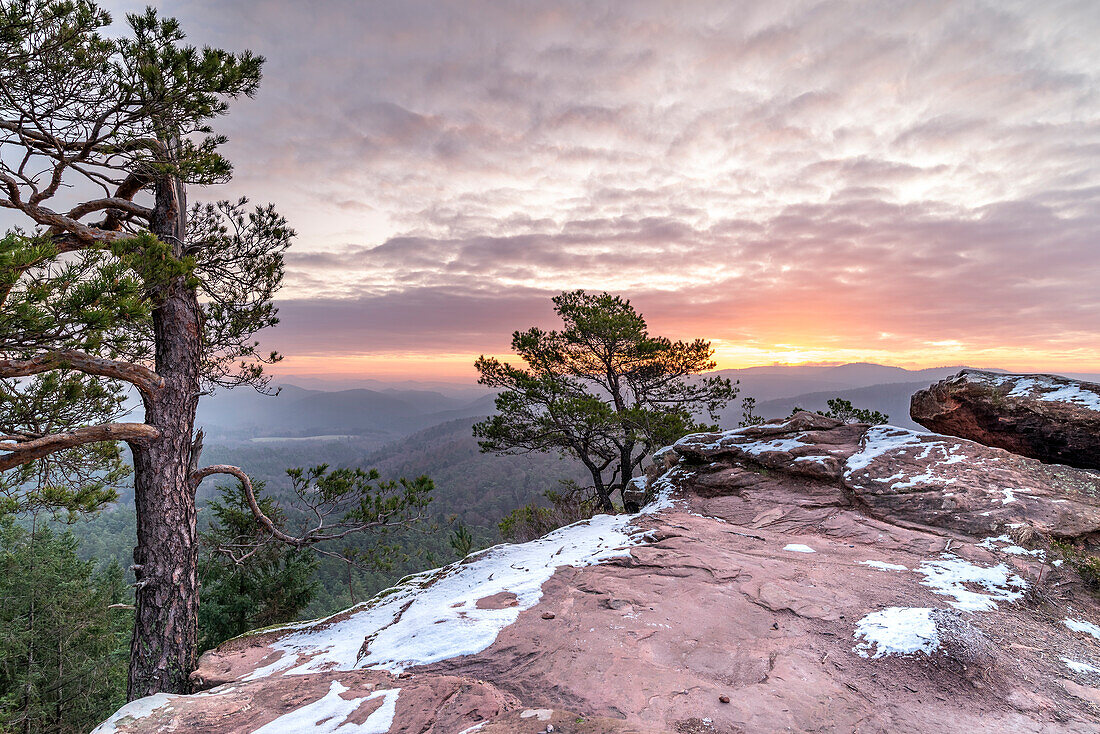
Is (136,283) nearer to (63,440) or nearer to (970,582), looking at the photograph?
(63,440)

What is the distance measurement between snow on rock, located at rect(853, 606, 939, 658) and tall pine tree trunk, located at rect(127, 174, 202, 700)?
27.5 feet

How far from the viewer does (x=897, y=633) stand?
12.7 feet

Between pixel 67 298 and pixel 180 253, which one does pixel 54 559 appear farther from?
pixel 67 298

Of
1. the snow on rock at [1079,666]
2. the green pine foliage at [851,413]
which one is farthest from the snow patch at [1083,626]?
the green pine foliage at [851,413]

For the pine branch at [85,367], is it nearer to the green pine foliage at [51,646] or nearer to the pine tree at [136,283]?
the pine tree at [136,283]

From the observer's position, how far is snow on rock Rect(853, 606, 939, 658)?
12.1 feet

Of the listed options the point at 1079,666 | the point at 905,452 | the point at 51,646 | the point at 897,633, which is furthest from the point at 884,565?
the point at 51,646

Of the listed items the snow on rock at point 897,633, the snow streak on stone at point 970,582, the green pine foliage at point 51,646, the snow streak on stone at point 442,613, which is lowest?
the green pine foliage at point 51,646

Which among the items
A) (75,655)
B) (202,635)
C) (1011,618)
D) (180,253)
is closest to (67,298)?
(180,253)

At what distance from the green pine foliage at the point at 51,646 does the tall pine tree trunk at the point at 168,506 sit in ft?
59.2

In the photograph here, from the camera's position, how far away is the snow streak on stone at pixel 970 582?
4555mm

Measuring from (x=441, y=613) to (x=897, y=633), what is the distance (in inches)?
179

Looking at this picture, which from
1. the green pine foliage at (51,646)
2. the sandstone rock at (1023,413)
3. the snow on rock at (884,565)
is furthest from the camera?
the green pine foliage at (51,646)

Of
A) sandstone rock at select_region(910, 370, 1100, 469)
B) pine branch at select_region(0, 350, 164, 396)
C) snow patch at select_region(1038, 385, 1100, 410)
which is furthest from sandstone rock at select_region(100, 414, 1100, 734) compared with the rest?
pine branch at select_region(0, 350, 164, 396)
